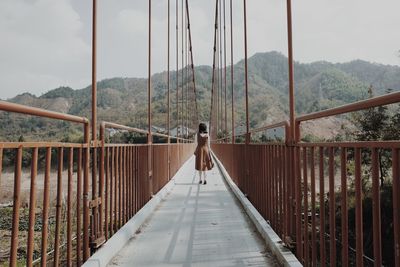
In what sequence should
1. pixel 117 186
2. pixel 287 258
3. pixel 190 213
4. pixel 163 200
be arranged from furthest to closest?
pixel 163 200, pixel 190 213, pixel 117 186, pixel 287 258

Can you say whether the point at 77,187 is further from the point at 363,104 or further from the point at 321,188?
the point at 363,104

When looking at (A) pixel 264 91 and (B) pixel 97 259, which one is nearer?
(B) pixel 97 259

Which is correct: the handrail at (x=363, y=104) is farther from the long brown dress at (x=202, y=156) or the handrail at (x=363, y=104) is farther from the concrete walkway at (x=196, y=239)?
the long brown dress at (x=202, y=156)

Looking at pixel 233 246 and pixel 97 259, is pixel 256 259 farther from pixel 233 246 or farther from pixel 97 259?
pixel 97 259

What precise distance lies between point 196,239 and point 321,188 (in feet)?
3.89

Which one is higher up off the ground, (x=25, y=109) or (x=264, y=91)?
(x=264, y=91)

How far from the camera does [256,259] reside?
189 centimetres

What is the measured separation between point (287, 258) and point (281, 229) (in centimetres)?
45

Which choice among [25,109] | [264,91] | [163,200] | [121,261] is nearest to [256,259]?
[121,261]

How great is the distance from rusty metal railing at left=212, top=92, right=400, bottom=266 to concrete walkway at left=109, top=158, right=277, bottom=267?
0.71ft

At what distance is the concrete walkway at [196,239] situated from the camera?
6.23 ft

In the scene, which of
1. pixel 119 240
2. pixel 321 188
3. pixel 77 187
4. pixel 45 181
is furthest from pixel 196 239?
pixel 45 181

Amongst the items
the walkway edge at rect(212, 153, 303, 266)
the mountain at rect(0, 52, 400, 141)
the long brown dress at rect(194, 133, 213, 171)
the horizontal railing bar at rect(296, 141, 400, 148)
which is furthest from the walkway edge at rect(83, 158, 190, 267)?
the mountain at rect(0, 52, 400, 141)

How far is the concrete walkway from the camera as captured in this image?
6.23 ft
